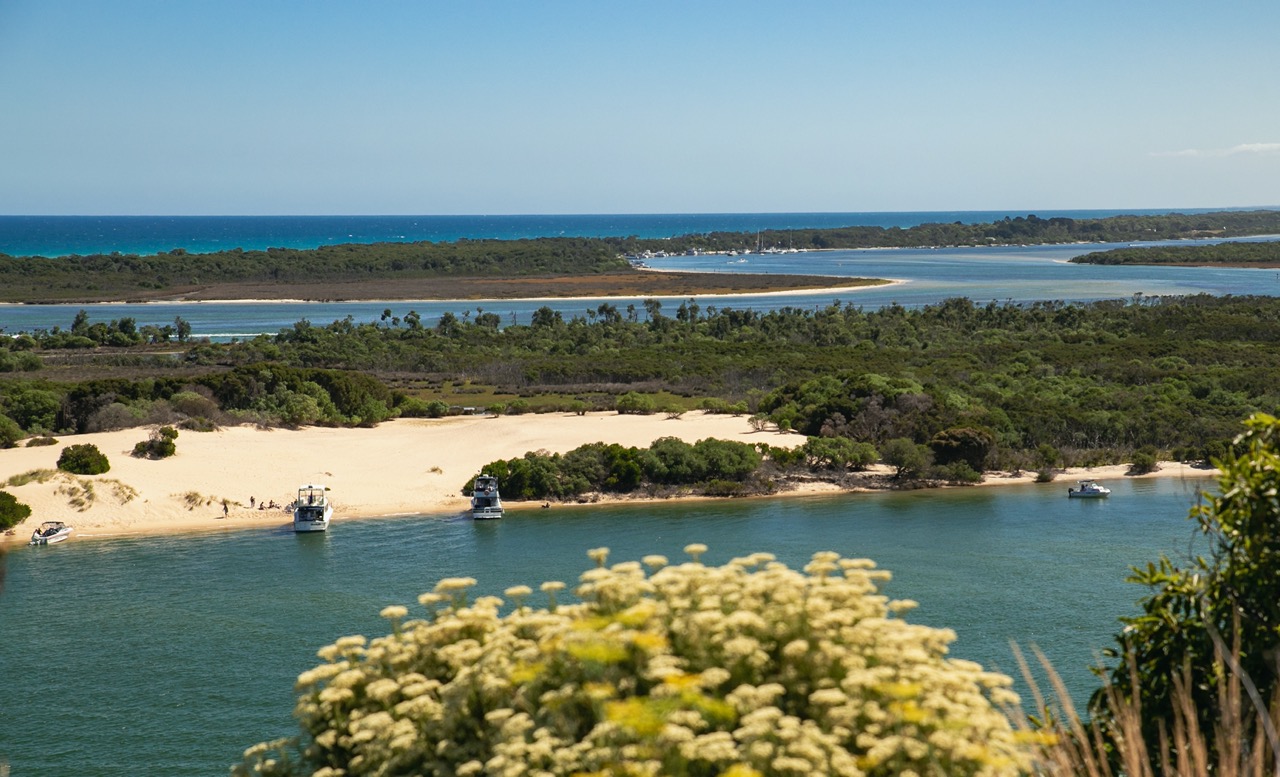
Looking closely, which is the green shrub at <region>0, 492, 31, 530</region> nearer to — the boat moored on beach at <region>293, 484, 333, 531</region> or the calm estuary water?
the calm estuary water

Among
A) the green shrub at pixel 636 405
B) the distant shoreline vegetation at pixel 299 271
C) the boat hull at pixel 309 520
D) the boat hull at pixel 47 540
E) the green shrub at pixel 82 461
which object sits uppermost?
the distant shoreline vegetation at pixel 299 271

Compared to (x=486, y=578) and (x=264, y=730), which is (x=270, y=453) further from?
(x=264, y=730)

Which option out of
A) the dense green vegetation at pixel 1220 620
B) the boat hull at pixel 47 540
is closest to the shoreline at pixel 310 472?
the boat hull at pixel 47 540

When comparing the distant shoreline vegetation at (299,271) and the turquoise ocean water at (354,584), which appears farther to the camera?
the distant shoreline vegetation at (299,271)

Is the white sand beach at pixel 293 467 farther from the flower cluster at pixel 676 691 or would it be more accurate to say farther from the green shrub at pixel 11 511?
the flower cluster at pixel 676 691

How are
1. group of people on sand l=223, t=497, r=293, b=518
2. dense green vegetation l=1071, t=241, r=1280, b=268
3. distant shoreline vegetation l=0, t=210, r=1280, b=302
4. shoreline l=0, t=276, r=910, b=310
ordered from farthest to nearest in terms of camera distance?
dense green vegetation l=1071, t=241, r=1280, b=268 → distant shoreline vegetation l=0, t=210, r=1280, b=302 → shoreline l=0, t=276, r=910, b=310 → group of people on sand l=223, t=497, r=293, b=518

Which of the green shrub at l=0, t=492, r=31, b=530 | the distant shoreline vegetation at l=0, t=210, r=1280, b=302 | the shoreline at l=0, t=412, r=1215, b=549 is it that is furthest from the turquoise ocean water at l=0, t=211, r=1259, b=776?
the distant shoreline vegetation at l=0, t=210, r=1280, b=302
